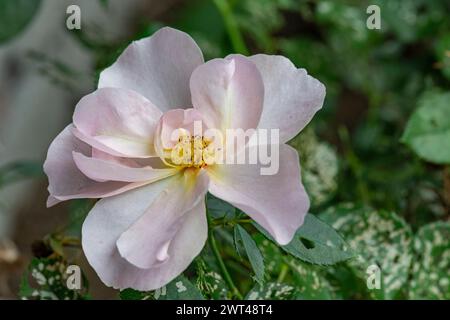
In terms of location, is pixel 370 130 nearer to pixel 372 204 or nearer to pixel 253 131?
pixel 372 204

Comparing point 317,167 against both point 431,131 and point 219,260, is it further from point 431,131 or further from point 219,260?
point 219,260

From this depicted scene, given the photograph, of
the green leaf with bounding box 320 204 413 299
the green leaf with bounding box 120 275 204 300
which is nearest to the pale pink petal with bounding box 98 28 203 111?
the green leaf with bounding box 120 275 204 300

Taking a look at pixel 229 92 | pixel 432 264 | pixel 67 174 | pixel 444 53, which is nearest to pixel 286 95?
pixel 229 92

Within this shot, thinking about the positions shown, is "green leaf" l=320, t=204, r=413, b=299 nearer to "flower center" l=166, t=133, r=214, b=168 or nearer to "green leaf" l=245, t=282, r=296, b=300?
"green leaf" l=245, t=282, r=296, b=300

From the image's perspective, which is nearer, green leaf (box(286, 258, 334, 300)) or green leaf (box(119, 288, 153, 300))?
green leaf (box(119, 288, 153, 300))

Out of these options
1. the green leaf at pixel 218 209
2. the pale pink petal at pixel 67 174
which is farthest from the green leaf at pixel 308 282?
the pale pink petal at pixel 67 174

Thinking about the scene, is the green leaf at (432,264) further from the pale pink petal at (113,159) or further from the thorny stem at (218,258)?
the pale pink petal at (113,159)
